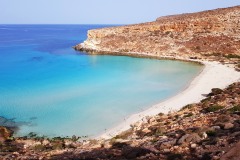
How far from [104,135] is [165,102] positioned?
9.69 meters

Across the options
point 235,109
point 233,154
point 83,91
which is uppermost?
point 233,154

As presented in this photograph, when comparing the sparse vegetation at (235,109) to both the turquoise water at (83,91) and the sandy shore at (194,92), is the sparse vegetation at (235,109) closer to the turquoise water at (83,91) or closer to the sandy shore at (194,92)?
the sandy shore at (194,92)

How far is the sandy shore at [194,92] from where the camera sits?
2588cm

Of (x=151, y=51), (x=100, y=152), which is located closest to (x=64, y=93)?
(x=100, y=152)

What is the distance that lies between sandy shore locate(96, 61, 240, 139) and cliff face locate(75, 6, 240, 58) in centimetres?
1610

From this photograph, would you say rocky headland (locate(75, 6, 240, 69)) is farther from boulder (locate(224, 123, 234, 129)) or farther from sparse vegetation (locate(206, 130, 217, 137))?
sparse vegetation (locate(206, 130, 217, 137))

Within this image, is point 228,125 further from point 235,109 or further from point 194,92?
point 194,92

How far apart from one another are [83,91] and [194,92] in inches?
499

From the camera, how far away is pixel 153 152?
16.0 metres

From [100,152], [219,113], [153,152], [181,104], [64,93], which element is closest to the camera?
[153,152]

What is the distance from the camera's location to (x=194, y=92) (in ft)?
112

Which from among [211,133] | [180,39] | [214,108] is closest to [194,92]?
[214,108]

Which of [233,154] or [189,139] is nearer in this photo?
[233,154]

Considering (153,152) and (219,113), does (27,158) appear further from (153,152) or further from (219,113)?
(219,113)
